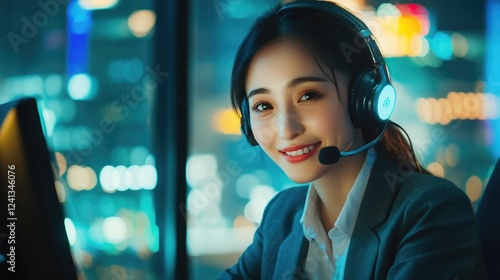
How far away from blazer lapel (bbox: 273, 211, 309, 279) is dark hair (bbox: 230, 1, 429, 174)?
0.24 m

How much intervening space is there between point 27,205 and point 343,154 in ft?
1.92

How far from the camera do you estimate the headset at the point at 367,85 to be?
1.06m

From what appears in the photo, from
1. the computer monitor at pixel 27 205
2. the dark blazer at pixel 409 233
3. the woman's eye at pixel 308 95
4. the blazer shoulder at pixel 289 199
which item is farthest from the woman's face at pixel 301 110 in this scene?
the computer monitor at pixel 27 205

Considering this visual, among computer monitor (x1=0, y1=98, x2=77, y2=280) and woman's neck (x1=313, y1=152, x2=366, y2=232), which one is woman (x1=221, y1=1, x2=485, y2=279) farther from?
computer monitor (x1=0, y1=98, x2=77, y2=280)

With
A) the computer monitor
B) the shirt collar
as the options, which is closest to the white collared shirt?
the shirt collar

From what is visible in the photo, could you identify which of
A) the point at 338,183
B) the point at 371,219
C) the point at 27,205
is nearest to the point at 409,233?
the point at 371,219

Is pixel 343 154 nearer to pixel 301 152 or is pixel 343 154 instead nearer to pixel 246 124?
pixel 301 152

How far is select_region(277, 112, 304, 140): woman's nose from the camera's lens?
108cm

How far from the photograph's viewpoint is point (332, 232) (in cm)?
115

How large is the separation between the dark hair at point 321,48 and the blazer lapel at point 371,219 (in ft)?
0.21

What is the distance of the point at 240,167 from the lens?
2.30 metres

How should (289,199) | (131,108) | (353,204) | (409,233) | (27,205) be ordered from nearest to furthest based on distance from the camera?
(27,205), (409,233), (353,204), (289,199), (131,108)

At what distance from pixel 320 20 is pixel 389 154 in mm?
309

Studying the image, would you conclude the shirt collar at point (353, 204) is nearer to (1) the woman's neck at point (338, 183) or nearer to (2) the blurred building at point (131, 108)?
(1) the woman's neck at point (338, 183)
